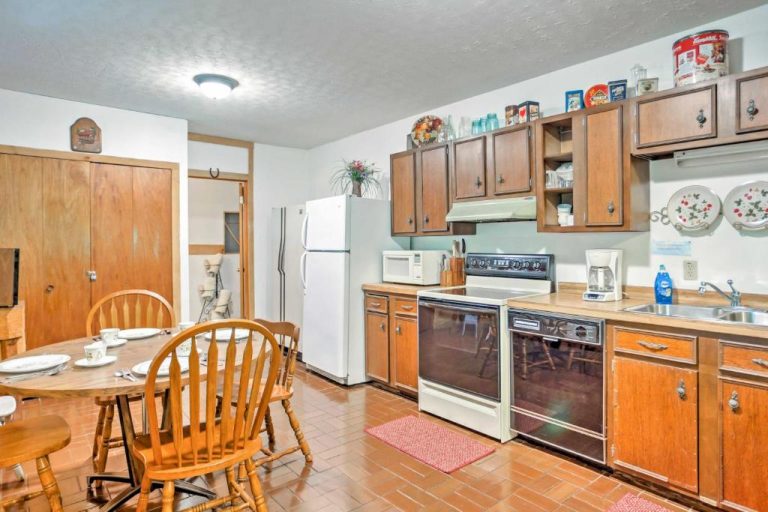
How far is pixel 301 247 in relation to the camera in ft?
16.0

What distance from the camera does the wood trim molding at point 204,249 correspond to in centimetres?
616

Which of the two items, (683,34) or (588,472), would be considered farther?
(683,34)

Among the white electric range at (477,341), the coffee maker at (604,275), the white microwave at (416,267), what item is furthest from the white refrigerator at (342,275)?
the coffee maker at (604,275)

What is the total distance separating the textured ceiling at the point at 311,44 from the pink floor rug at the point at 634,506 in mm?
2524

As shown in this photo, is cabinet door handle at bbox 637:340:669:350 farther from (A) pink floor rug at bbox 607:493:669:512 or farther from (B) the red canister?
(B) the red canister

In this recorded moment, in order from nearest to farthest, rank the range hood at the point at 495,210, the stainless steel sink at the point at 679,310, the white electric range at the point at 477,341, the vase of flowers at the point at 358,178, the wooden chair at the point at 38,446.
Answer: the wooden chair at the point at 38,446
the stainless steel sink at the point at 679,310
the white electric range at the point at 477,341
the range hood at the point at 495,210
the vase of flowers at the point at 358,178

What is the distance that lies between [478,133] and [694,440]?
240cm

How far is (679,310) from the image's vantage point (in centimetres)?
257

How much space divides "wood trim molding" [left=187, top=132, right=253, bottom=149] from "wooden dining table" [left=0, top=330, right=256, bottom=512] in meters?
3.23

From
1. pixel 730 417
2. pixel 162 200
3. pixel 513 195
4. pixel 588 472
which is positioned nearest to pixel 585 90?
pixel 513 195

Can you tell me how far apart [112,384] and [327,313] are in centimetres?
254

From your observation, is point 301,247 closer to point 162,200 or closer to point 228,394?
point 162,200

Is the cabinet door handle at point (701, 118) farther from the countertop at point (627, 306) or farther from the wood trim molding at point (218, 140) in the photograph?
the wood trim molding at point (218, 140)

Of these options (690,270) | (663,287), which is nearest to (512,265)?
(663,287)
